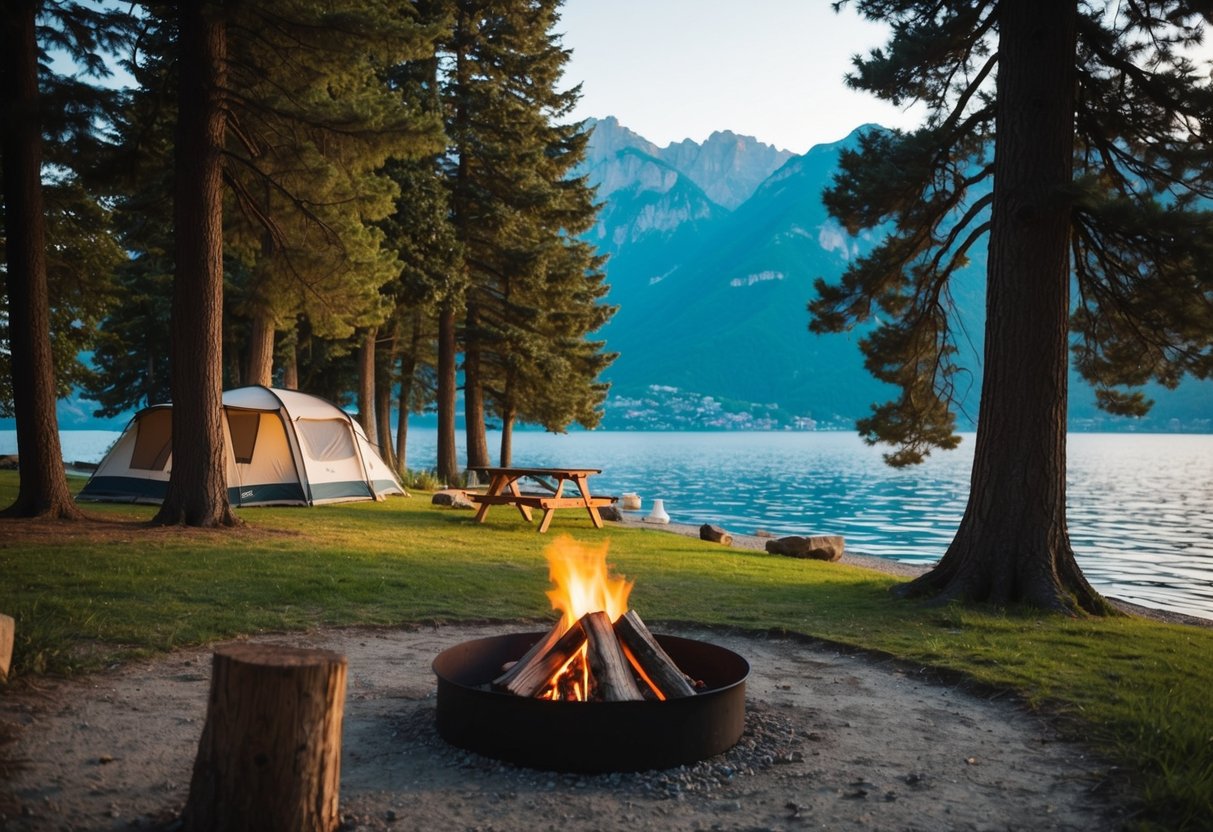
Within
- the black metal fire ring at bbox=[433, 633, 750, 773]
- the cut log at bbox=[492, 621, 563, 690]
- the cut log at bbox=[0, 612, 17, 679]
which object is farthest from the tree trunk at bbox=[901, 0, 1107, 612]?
the cut log at bbox=[0, 612, 17, 679]

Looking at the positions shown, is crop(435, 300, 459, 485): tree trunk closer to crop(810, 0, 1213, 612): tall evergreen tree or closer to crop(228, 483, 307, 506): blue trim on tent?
crop(228, 483, 307, 506): blue trim on tent

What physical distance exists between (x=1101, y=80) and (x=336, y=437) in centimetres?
1380

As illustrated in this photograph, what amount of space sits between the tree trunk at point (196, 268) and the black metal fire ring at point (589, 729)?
27.2 ft

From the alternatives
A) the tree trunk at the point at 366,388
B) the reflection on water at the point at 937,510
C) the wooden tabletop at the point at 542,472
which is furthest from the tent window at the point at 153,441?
the reflection on water at the point at 937,510

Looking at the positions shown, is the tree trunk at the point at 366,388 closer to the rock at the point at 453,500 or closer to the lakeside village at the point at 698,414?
the rock at the point at 453,500

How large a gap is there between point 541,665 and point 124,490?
1393 cm

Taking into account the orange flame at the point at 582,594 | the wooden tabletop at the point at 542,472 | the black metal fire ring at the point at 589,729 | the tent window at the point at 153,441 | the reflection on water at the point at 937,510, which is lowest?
the reflection on water at the point at 937,510

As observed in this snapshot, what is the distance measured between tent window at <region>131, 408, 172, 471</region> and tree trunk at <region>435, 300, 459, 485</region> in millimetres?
7861

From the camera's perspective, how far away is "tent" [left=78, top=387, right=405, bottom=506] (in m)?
15.6

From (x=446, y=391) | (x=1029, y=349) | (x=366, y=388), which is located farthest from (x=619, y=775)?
(x=446, y=391)

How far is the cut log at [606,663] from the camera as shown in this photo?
4211 mm

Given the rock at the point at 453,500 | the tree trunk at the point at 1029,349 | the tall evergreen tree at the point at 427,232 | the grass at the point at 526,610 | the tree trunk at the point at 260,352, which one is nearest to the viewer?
the grass at the point at 526,610

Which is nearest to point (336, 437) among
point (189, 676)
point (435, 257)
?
point (435, 257)

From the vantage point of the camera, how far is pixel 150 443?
15859 millimetres
